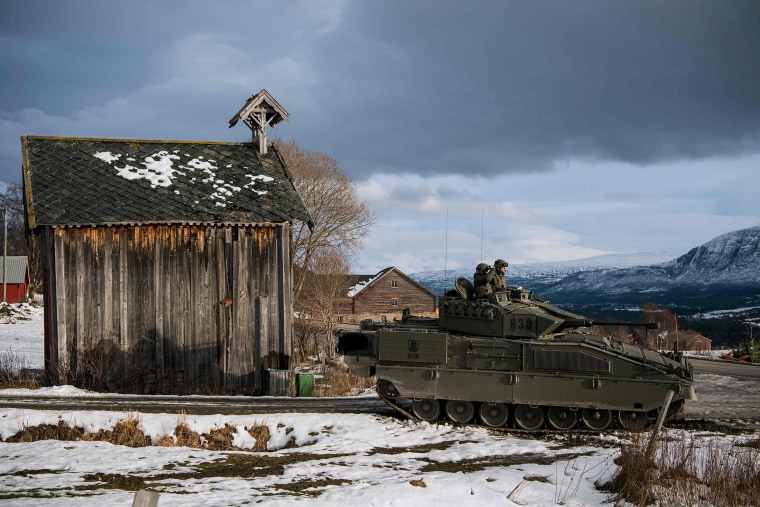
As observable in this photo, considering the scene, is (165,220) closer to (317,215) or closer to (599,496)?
(599,496)

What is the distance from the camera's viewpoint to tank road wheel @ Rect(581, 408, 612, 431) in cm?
1528

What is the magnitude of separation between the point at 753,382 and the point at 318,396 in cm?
1532

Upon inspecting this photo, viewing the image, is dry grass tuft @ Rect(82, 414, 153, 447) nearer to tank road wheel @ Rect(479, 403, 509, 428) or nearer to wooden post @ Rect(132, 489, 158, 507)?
tank road wheel @ Rect(479, 403, 509, 428)

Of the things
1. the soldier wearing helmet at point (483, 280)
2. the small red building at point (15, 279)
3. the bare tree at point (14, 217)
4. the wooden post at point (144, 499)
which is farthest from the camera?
the bare tree at point (14, 217)

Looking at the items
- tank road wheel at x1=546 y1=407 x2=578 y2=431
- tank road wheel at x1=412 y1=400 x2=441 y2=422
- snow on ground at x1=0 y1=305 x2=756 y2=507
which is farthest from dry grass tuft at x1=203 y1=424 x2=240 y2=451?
tank road wheel at x1=546 y1=407 x2=578 y2=431

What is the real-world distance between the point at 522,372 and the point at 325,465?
207 inches

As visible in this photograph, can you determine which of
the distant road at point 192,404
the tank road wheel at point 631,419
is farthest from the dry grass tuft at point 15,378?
the tank road wheel at point 631,419

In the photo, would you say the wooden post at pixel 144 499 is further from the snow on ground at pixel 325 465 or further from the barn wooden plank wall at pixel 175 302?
the barn wooden plank wall at pixel 175 302

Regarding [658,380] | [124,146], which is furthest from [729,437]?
[124,146]

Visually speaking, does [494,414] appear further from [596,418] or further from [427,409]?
[596,418]

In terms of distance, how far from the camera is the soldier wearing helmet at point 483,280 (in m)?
16.8

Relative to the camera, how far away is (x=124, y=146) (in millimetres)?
22781

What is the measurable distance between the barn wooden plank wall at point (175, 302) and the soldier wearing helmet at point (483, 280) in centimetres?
634

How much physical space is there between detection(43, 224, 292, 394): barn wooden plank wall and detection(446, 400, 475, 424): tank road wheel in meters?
6.50
